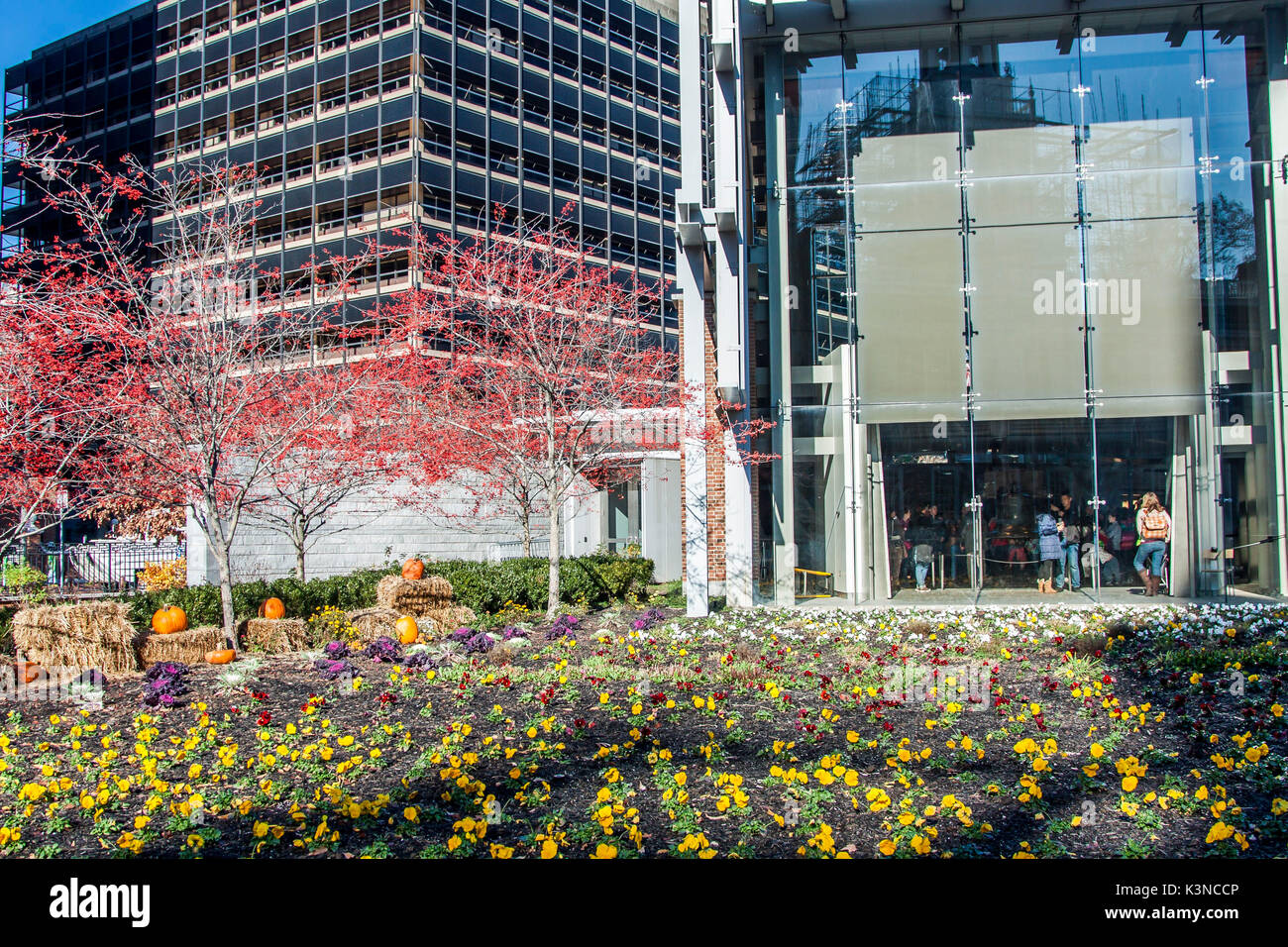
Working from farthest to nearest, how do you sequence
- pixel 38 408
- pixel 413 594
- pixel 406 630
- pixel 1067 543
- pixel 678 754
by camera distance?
pixel 1067 543 < pixel 413 594 < pixel 406 630 < pixel 38 408 < pixel 678 754

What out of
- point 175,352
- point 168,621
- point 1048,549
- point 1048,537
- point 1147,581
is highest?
point 175,352

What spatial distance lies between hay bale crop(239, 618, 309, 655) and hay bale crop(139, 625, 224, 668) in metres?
0.47

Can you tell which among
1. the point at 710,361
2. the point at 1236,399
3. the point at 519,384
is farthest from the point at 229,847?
the point at 1236,399

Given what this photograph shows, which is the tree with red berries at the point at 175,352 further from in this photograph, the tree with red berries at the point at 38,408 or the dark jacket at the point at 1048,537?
the dark jacket at the point at 1048,537

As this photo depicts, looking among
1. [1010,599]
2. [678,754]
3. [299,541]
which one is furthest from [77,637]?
[1010,599]

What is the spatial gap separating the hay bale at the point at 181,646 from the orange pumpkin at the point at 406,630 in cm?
179

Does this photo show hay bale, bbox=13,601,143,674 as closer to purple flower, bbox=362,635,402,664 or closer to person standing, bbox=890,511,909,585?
purple flower, bbox=362,635,402,664

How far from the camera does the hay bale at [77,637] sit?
8.78 m

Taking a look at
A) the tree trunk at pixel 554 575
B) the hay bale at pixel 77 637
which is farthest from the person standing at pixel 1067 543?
the hay bale at pixel 77 637

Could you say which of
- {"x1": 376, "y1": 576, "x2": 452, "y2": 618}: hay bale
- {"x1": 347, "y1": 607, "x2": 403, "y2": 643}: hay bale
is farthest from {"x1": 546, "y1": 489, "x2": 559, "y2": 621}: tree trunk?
{"x1": 347, "y1": 607, "x2": 403, "y2": 643}: hay bale

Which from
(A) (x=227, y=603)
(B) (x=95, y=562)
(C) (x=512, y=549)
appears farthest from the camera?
(C) (x=512, y=549)

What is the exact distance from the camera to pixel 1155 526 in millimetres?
14305

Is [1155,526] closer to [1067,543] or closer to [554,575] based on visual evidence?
[1067,543]

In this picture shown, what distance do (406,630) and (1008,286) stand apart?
392 inches
